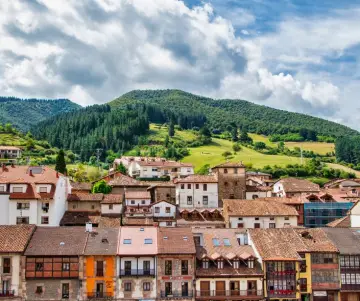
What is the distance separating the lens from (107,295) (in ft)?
191

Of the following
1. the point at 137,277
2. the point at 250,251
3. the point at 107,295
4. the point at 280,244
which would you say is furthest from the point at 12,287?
the point at 280,244

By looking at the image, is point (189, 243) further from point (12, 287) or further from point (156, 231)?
point (12, 287)

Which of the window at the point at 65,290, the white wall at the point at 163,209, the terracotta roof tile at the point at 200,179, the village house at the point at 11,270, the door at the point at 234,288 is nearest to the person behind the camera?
the village house at the point at 11,270

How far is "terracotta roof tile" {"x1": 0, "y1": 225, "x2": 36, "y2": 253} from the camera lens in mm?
57634

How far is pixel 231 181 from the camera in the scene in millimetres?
103750

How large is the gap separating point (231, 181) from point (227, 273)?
4507 centimetres

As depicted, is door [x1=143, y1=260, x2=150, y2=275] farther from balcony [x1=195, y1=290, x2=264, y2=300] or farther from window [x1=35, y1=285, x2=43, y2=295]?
window [x1=35, y1=285, x2=43, y2=295]

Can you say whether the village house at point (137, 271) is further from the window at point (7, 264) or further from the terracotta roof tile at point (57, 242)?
the window at point (7, 264)

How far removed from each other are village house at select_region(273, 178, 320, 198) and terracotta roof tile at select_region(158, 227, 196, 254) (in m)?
50.8

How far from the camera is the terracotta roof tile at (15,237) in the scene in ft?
189

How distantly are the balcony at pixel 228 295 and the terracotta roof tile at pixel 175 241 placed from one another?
5.32 m

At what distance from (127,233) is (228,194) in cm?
4304

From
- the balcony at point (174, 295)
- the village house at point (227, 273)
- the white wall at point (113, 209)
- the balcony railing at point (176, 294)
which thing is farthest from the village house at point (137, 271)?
the white wall at point (113, 209)

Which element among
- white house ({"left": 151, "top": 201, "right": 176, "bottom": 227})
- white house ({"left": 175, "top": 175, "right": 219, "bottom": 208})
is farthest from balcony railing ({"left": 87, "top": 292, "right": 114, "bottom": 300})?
white house ({"left": 175, "top": 175, "right": 219, "bottom": 208})
